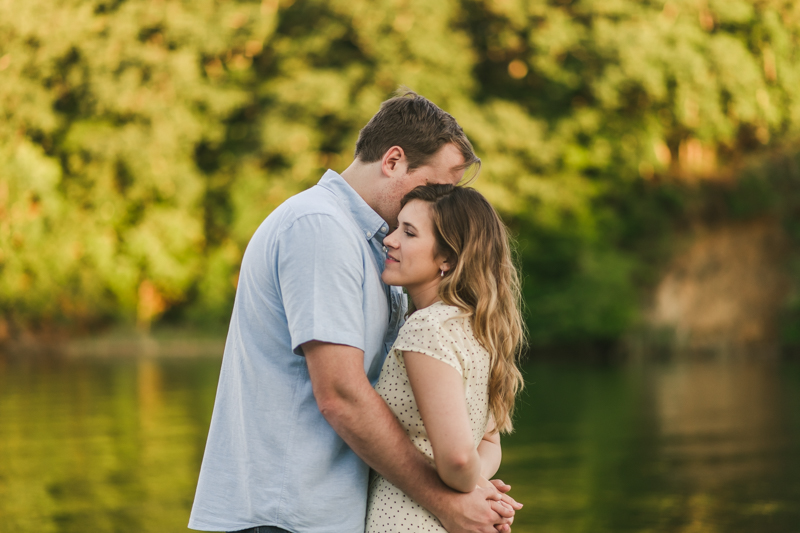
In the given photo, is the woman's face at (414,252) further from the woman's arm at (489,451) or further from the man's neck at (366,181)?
the woman's arm at (489,451)

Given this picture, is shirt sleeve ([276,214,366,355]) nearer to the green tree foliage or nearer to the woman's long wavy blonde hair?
the woman's long wavy blonde hair

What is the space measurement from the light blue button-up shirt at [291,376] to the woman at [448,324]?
8 cm

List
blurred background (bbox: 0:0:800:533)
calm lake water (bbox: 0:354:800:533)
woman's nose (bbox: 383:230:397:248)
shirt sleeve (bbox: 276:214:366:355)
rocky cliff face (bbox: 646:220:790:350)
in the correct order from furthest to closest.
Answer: rocky cliff face (bbox: 646:220:790:350)
blurred background (bbox: 0:0:800:533)
calm lake water (bbox: 0:354:800:533)
woman's nose (bbox: 383:230:397:248)
shirt sleeve (bbox: 276:214:366:355)

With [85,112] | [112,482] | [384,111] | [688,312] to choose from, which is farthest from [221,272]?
[384,111]

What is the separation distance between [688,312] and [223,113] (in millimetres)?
14047

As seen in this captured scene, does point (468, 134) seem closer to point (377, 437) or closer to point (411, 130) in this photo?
point (411, 130)

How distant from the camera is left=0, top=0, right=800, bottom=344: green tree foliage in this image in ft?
79.3

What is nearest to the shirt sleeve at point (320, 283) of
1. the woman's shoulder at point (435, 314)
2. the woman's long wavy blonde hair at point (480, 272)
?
the woman's shoulder at point (435, 314)

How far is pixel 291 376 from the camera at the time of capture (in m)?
2.12

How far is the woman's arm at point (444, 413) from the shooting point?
6.61ft

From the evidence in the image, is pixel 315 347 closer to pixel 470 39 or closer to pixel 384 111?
pixel 384 111

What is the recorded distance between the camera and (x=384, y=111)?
2.29 meters

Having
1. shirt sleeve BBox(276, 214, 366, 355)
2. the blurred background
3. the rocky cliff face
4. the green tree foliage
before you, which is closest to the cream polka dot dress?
shirt sleeve BBox(276, 214, 366, 355)

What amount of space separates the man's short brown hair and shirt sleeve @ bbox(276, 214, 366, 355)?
0.96ft
